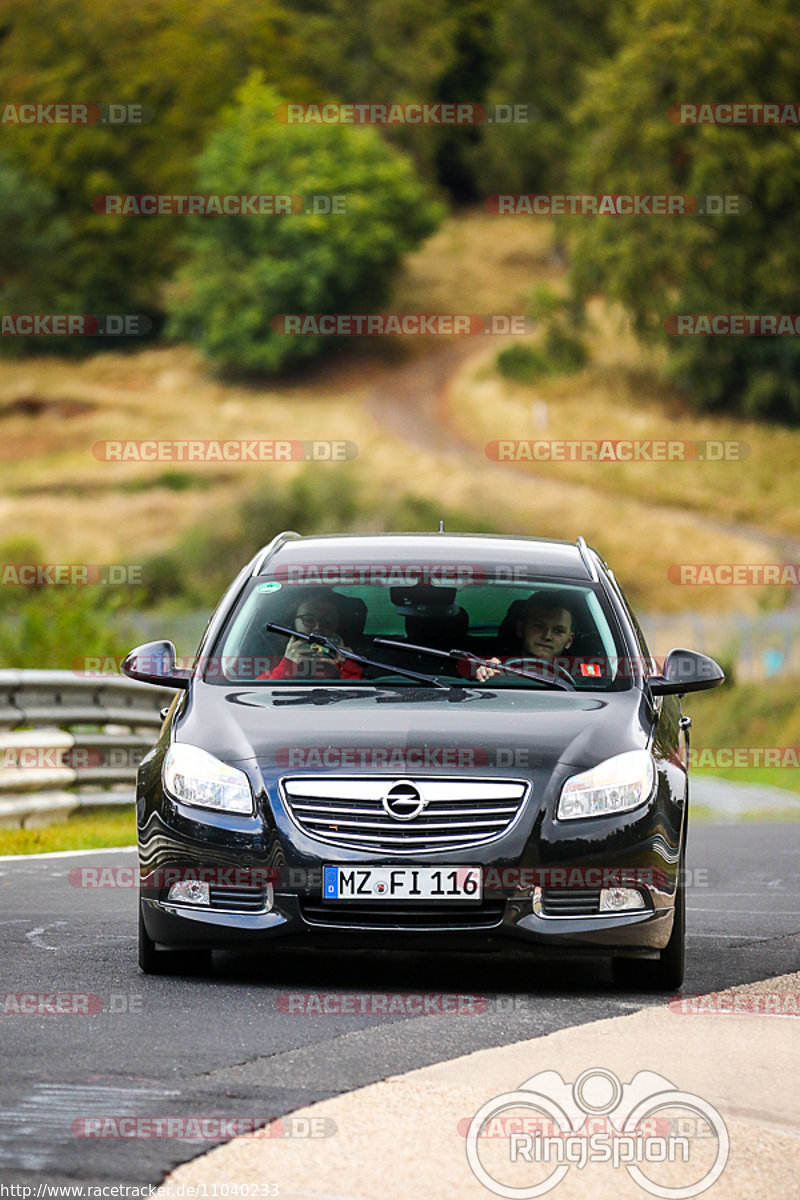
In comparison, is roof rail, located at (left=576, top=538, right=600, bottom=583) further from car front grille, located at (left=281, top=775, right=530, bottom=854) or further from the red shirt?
car front grille, located at (left=281, top=775, right=530, bottom=854)

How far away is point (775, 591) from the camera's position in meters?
61.0

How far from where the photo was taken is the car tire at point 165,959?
26.3ft

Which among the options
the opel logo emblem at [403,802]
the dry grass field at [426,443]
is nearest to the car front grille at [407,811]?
the opel logo emblem at [403,802]

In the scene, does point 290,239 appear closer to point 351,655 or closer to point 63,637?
point 63,637

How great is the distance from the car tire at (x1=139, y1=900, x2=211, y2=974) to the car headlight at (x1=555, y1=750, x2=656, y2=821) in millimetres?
1500

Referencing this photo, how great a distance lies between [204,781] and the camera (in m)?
7.80

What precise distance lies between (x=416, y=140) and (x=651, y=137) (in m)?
41.0

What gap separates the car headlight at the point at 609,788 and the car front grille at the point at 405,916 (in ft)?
1.41

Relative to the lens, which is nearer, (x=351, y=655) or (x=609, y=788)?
(x=609, y=788)

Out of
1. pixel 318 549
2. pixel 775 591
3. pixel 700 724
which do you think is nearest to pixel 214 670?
pixel 318 549

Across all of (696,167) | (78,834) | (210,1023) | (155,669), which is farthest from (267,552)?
(696,167)

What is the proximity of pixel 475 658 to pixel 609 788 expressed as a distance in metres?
1.13

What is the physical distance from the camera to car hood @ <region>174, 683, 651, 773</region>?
7.69 m

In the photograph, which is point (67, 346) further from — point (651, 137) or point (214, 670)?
point (214, 670)
